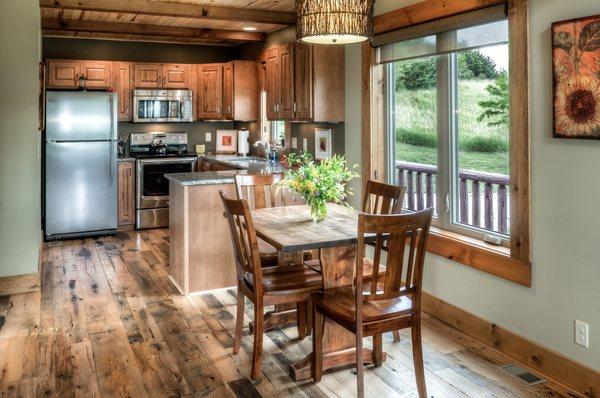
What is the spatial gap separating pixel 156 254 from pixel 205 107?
2638 millimetres

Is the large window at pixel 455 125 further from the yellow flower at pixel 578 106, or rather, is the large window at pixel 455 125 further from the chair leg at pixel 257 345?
the chair leg at pixel 257 345

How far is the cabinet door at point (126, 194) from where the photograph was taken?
6832 mm

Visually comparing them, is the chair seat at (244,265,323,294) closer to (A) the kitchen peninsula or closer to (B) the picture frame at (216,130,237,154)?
(A) the kitchen peninsula

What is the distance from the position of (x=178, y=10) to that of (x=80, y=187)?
8.44 ft

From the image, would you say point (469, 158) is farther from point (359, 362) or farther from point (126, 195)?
point (126, 195)

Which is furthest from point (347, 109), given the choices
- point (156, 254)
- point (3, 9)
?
point (3, 9)

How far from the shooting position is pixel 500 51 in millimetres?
3252

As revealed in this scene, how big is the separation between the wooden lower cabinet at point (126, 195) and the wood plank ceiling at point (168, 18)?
1.68m

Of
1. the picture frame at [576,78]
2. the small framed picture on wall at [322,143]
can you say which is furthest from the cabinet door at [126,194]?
the picture frame at [576,78]

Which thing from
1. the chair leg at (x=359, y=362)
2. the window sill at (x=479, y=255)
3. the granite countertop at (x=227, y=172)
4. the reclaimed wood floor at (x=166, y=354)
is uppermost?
the granite countertop at (x=227, y=172)

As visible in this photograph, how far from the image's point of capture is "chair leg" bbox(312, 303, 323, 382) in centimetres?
275

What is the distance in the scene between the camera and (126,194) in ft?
22.5

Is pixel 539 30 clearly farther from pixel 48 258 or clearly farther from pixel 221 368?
pixel 48 258

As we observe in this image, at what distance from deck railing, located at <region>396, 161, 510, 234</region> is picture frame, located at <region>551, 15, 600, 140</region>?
0.70 m
